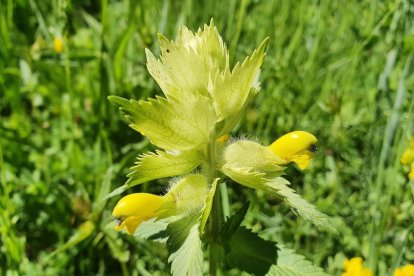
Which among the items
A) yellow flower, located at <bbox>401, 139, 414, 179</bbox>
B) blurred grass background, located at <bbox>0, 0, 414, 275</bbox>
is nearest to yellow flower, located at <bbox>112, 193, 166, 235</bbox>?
blurred grass background, located at <bbox>0, 0, 414, 275</bbox>

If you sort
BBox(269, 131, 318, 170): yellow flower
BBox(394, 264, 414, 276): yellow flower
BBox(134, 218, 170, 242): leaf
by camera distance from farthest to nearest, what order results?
BBox(394, 264, 414, 276): yellow flower → BBox(134, 218, 170, 242): leaf → BBox(269, 131, 318, 170): yellow flower

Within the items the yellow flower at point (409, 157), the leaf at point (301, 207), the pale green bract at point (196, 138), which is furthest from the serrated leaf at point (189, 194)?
the yellow flower at point (409, 157)

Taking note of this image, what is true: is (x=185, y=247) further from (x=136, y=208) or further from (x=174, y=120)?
(x=174, y=120)

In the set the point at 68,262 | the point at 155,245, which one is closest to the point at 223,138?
the point at 155,245

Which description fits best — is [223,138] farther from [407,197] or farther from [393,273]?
[407,197]

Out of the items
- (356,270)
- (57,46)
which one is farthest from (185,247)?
(57,46)

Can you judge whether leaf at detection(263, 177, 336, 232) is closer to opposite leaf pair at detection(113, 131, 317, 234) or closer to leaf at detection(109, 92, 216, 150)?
opposite leaf pair at detection(113, 131, 317, 234)
